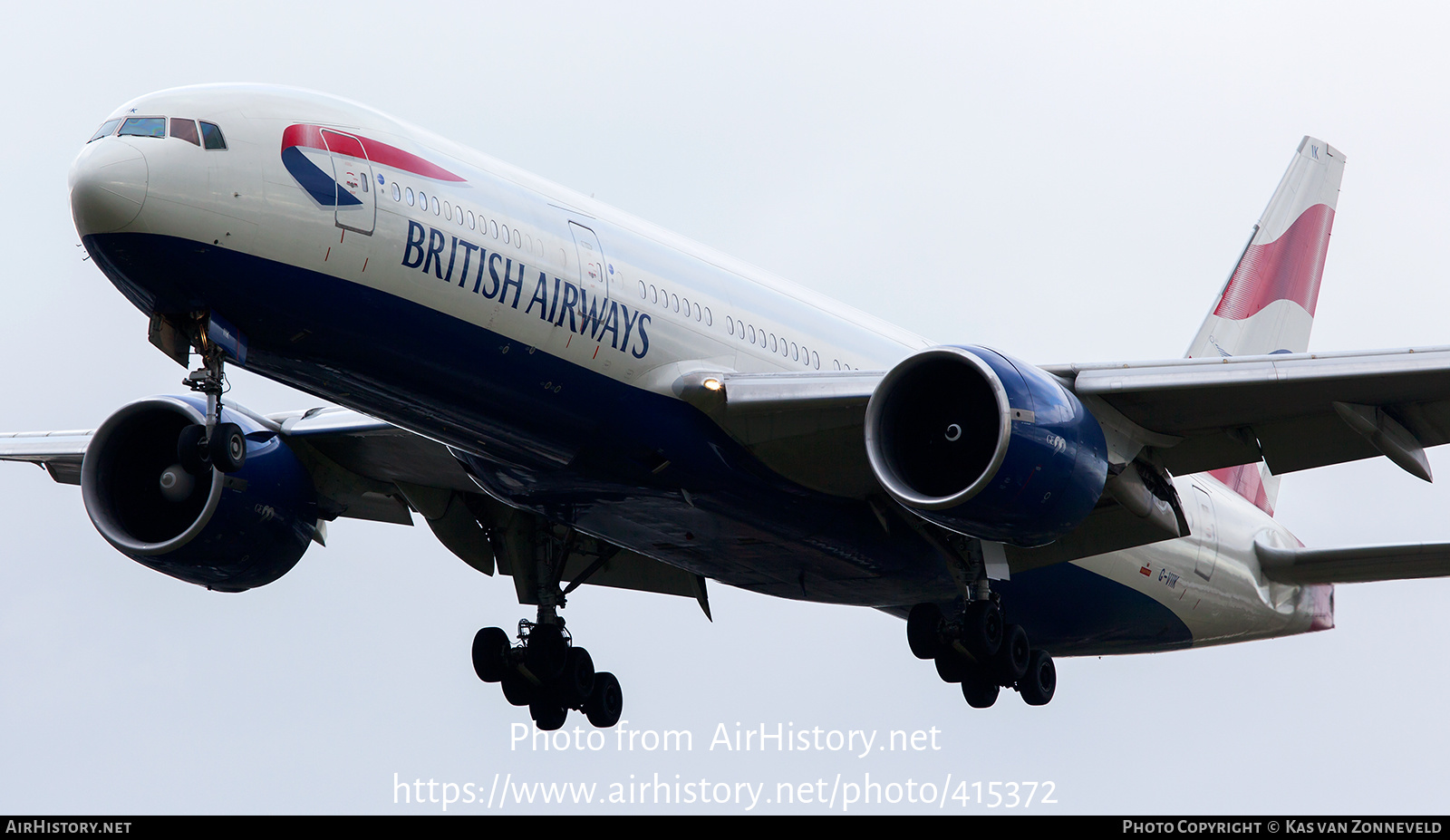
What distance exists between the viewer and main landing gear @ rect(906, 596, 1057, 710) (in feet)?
63.4

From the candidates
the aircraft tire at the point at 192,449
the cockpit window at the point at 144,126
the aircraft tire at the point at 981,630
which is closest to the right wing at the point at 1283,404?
the aircraft tire at the point at 981,630

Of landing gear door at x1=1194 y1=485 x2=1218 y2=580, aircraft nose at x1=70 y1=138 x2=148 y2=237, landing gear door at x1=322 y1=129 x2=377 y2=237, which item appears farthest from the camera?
landing gear door at x1=1194 y1=485 x2=1218 y2=580

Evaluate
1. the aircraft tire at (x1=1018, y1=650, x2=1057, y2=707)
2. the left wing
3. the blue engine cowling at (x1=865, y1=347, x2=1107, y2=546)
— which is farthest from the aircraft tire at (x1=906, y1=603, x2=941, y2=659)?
the left wing

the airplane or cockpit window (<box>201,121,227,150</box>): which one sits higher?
cockpit window (<box>201,121,227,150</box>)

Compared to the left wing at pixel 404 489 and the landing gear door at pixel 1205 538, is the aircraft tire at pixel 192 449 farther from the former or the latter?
the landing gear door at pixel 1205 538

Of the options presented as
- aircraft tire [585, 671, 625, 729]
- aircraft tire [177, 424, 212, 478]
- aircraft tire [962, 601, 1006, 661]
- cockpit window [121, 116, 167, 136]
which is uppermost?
cockpit window [121, 116, 167, 136]

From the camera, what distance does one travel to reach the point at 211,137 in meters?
14.1

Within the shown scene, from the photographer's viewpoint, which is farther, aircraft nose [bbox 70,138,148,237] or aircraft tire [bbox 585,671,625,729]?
aircraft tire [bbox 585,671,625,729]

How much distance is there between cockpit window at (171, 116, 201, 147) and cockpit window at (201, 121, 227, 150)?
62 millimetres

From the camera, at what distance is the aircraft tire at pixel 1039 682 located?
1994 centimetres

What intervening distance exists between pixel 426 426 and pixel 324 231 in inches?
113

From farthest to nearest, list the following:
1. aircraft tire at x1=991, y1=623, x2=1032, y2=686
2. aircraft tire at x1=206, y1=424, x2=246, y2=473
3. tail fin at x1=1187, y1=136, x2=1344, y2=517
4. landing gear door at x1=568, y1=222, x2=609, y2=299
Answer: tail fin at x1=1187, y1=136, x2=1344, y2=517 → aircraft tire at x1=991, y1=623, x2=1032, y2=686 → landing gear door at x1=568, y1=222, x2=609, y2=299 → aircraft tire at x1=206, y1=424, x2=246, y2=473

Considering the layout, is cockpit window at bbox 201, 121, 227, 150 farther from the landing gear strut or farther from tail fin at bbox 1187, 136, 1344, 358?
tail fin at bbox 1187, 136, 1344, 358

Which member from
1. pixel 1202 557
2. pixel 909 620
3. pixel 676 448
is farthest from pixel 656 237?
pixel 1202 557
